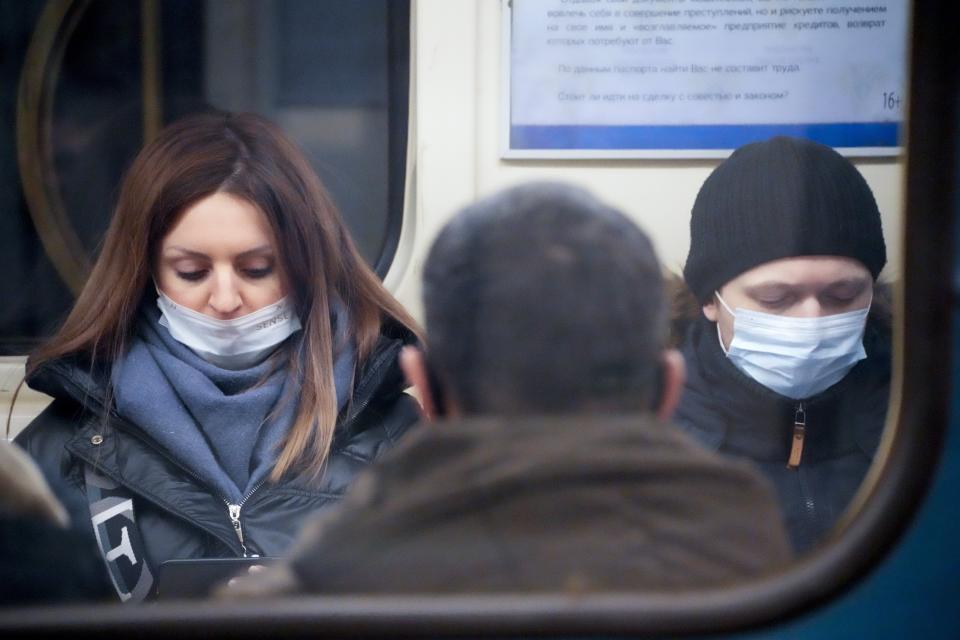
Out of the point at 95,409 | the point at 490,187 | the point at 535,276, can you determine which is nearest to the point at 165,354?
the point at 95,409

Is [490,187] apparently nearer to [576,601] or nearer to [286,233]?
[286,233]

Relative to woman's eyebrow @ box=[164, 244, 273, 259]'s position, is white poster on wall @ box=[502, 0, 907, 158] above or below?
above

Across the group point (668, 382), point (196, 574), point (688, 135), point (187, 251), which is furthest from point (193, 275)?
point (668, 382)

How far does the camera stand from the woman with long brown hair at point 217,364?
220cm

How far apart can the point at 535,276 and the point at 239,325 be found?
1048mm

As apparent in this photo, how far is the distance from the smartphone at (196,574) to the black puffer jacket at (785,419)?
0.91m

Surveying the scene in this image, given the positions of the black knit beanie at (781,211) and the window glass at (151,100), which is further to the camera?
the window glass at (151,100)

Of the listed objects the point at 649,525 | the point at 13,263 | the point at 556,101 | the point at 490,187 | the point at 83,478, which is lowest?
the point at 83,478

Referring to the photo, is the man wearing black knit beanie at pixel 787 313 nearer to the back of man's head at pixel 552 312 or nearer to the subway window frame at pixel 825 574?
the subway window frame at pixel 825 574

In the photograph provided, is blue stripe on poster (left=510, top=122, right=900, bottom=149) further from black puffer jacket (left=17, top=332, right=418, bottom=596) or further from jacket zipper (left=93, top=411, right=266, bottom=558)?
jacket zipper (left=93, top=411, right=266, bottom=558)

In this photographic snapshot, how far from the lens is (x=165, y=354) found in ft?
7.48

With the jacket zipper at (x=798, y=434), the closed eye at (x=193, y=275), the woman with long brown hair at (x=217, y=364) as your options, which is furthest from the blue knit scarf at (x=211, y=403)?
the jacket zipper at (x=798, y=434)

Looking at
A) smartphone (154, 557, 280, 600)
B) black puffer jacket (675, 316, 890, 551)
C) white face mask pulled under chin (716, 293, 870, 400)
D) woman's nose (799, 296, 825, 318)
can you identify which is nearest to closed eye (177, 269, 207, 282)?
smartphone (154, 557, 280, 600)

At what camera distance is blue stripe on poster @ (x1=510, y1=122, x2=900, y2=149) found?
7.29 feet
